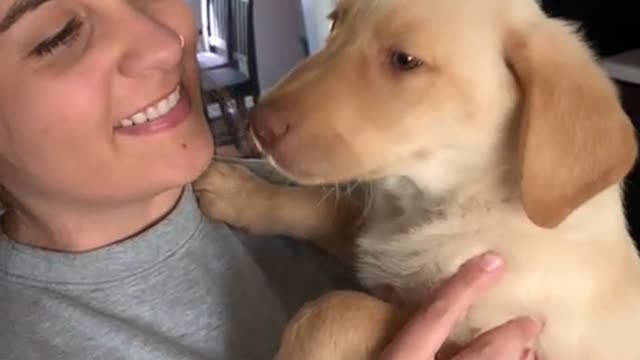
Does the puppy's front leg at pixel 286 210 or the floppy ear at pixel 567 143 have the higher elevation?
the floppy ear at pixel 567 143

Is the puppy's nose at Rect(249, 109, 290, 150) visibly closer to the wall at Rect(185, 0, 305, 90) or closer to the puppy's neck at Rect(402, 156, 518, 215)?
the puppy's neck at Rect(402, 156, 518, 215)

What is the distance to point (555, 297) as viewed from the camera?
131cm

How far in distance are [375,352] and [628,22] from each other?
2126mm

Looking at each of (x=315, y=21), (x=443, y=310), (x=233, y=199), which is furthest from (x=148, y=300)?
(x=315, y=21)

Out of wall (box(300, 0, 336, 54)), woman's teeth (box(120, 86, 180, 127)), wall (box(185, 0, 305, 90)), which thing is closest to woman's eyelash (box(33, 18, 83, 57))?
woman's teeth (box(120, 86, 180, 127))

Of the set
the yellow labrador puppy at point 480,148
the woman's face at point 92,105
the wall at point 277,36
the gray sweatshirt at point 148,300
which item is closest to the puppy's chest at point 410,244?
the yellow labrador puppy at point 480,148

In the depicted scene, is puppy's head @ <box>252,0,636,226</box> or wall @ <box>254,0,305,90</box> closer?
puppy's head @ <box>252,0,636,226</box>

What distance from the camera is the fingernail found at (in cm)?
129

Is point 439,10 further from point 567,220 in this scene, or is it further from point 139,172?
point 139,172

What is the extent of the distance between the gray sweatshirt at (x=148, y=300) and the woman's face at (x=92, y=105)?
0.26ft

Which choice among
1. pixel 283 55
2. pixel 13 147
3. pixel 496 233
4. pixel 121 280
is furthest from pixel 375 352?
pixel 283 55

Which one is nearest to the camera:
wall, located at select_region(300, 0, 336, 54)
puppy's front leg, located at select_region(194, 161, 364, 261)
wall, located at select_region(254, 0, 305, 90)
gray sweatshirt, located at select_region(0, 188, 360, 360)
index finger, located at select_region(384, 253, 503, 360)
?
index finger, located at select_region(384, 253, 503, 360)

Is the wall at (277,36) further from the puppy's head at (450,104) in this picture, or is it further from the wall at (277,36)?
the puppy's head at (450,104)

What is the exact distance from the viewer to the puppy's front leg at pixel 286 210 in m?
1.55
